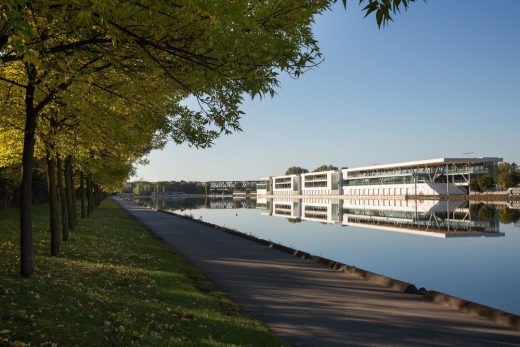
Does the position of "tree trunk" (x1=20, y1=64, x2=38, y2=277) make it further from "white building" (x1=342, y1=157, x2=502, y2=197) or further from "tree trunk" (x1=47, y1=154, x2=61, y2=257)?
"white building" (x1=342, y1=157, x2=502, y2=197)

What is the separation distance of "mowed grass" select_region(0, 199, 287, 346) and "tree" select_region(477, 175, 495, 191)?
10458 cm

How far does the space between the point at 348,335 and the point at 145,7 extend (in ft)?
23.6

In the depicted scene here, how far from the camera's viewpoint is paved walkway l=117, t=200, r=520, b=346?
918 cm

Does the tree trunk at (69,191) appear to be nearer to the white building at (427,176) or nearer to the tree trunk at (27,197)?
the tree trunk at (27,197)

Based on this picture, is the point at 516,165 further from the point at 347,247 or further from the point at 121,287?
the point at 121,287

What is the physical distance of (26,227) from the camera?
1170cm

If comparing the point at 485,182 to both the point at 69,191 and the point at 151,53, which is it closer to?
the point at 69,191

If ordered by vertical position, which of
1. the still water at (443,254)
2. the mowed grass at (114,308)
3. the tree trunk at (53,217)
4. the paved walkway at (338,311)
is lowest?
the still water at (443,254)

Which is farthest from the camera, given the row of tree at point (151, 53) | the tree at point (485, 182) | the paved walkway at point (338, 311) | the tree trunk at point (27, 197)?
the tree at point (485, 182)

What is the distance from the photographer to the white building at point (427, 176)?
113 meters

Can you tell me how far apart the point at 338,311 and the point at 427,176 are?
12179cm

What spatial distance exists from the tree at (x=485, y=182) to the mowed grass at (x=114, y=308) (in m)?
105

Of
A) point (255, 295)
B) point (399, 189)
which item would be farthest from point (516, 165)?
point (255, 295)

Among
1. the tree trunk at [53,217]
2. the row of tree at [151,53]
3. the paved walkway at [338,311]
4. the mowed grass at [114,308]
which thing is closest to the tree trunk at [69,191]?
the tree trunk at [53,217]
